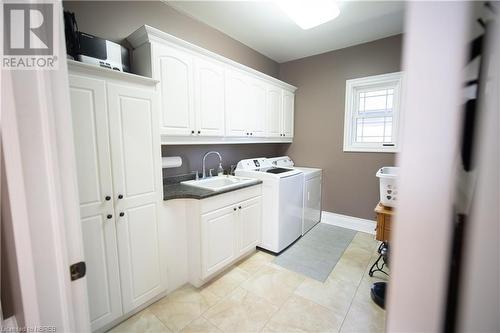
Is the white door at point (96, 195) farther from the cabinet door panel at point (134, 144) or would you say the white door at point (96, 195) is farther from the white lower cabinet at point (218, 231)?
the white lower cabinet at point (218, 231)

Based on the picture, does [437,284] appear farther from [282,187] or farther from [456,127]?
[282,187]

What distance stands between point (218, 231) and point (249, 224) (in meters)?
0.49

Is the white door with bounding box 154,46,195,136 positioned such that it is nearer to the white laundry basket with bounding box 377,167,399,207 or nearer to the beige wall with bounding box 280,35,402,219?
the white laundry basket with bounding box 377,167,399,207

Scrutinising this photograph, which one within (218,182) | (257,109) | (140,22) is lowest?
(218,182)

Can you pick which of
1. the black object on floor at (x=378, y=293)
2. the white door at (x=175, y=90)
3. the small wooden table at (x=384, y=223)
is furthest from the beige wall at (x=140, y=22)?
the black object on floor at (x=378, y=293)

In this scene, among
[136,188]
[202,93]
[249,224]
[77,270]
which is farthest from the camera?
[249,224]

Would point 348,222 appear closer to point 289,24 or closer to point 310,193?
point 310,193

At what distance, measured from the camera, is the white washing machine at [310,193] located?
3047 mm

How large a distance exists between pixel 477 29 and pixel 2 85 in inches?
40.8

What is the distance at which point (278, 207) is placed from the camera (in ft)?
8.20

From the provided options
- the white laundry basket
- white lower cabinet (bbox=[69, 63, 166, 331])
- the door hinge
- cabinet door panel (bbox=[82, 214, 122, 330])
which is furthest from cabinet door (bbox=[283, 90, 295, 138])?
the door hinge

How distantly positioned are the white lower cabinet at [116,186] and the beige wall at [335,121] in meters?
2.60

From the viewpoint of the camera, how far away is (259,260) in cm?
247

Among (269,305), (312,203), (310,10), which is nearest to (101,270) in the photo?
(269,305)
